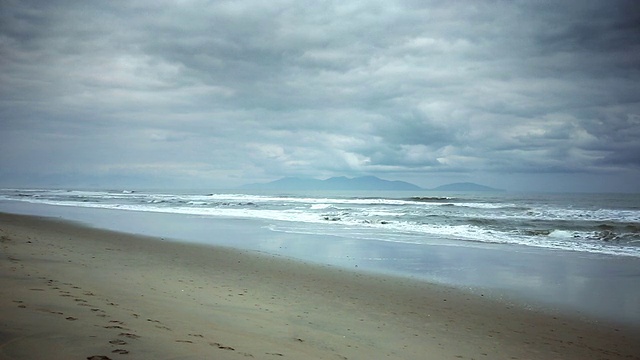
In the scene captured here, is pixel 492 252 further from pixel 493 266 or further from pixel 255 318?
pixel 255 318

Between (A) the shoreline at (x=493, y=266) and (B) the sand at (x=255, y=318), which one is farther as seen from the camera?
(A) the shoreline at (x=493, y=266)

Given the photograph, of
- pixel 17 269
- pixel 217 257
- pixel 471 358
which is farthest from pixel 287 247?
pixel 471 358

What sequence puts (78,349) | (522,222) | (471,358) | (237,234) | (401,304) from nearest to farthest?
(78,349), (471,358), (401,304), (237,234), (522,222)

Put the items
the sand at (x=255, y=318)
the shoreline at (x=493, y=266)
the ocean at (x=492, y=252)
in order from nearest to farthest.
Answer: the sand at (x=255, y=318) < the shoreline at (x=493, y=266) < the ocean at (x=492, y=252)

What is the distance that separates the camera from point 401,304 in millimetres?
8047

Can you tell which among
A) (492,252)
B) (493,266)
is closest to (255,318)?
(493,266)

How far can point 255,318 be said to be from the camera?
20.7 feet

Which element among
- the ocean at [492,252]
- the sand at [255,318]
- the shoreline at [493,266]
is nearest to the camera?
the sand at [255,318]

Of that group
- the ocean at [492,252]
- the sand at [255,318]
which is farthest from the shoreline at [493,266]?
the sand at [255,318]

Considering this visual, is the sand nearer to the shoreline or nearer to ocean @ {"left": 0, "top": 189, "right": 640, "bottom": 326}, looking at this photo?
the shoreline

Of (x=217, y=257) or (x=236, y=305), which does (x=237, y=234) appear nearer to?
(x=217, y=257)

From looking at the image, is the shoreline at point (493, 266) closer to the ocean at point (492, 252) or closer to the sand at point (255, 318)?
the ocean at point (492, 252)

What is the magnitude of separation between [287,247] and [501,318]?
379 inches

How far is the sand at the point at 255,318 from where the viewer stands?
4.07 metres
